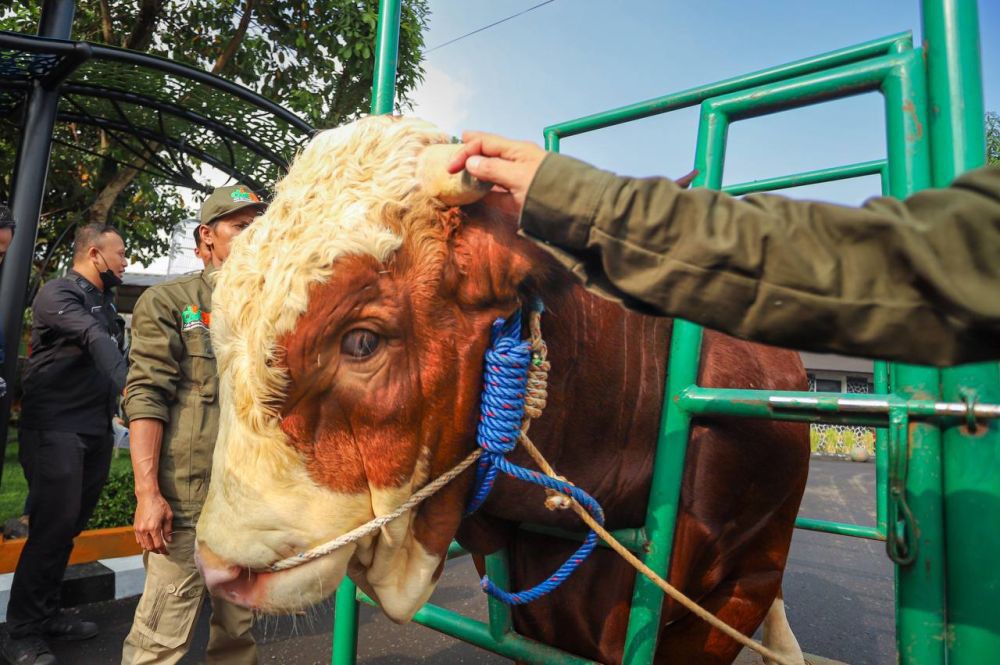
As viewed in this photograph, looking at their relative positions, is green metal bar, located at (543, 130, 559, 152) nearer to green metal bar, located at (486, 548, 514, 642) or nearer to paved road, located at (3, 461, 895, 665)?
green metal bar, located at (486, 548, 514, 642)

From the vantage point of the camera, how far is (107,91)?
4719 mm

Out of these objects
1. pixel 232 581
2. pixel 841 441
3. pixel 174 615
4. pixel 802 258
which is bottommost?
pixel 174 615

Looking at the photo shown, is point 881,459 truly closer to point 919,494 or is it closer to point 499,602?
point 919,494

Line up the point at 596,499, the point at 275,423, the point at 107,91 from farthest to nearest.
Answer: the point at 107,91 < the point at 596,499 < the point at 275,423

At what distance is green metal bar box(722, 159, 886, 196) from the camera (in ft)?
8.61

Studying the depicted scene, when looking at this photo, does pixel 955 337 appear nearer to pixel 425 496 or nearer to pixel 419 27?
pixel 425 496

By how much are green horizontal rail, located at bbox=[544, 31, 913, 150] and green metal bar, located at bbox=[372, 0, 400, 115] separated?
65cm

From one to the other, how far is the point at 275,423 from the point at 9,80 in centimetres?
420

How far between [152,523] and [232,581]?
1533 millimetres

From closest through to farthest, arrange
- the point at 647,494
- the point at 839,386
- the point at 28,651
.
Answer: the point at 647,494, the point at 28,651, the point at 839,386

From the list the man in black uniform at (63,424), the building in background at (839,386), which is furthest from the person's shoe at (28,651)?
the building in background at (839,386)

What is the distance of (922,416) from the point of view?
1142 millimetres

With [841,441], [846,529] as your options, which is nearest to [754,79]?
[846,529]

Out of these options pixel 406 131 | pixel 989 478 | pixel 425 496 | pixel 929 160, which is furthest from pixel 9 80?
pixel 989 478
